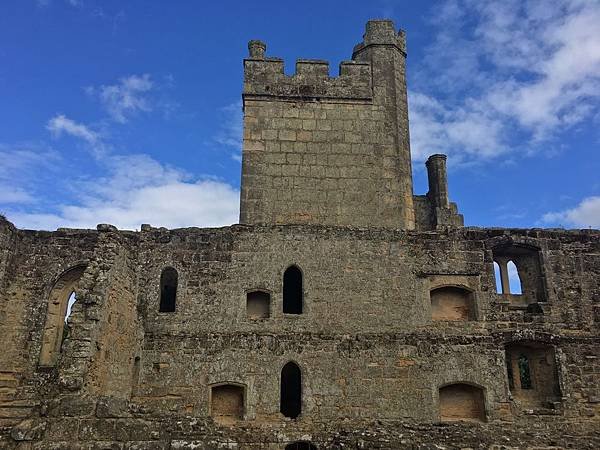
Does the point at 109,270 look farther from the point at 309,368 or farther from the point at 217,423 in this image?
the point at 309,368

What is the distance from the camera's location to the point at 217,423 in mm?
13719

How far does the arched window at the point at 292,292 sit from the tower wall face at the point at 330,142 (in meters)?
1.68

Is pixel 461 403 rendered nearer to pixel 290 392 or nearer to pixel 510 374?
pixel 510 374

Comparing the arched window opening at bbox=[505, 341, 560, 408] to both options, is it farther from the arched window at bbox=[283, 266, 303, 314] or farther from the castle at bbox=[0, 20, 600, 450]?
the arched window at bbox=[283, 266, 303, 314]

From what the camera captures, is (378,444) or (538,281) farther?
(538,281)

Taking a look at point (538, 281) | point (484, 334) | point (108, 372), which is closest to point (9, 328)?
point (108, 372)

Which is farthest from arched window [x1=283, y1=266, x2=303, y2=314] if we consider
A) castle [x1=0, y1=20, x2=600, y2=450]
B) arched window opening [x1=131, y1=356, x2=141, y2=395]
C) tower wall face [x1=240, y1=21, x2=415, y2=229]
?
arched window opening [x1=131, y1=356, x2=141, y2=395]

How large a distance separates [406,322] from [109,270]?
7477 millimetres

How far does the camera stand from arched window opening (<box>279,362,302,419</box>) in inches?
639

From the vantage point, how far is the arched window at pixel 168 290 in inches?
624

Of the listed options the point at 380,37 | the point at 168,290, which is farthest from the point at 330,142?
the point at 168,290

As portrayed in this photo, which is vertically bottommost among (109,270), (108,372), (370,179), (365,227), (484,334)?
(108,372)

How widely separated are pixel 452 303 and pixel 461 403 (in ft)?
8.54

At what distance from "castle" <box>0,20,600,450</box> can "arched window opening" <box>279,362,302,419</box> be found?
6 centimetres
